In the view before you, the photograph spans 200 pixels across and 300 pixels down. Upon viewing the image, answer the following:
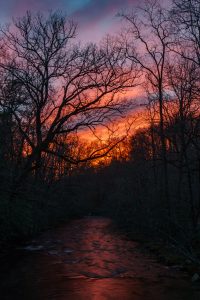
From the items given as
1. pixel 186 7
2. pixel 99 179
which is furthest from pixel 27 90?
pixel 99 179

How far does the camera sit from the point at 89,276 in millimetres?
16375

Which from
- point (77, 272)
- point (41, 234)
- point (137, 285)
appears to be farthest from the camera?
point (41, 234)

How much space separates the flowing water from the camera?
13.2 meters

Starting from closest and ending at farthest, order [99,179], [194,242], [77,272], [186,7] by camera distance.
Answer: [186,7] → [77,272] → [194,242] → [99,179]

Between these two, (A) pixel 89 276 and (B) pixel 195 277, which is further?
(A) pixel 89 276

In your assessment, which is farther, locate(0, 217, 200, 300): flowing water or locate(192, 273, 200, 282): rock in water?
locate(192, 273, 200, 282): rock in water

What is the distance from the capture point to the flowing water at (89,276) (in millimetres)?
13234

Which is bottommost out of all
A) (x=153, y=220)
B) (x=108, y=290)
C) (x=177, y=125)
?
(x=108, y=290)

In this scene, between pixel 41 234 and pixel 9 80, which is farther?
pixel 41 234

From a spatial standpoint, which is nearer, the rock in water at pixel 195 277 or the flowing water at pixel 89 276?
the flowing water at pixel 89 276

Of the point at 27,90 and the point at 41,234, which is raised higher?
the point at 27,90

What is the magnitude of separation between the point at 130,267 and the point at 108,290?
15.0 feet

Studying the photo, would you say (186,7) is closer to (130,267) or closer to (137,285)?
(137,285)

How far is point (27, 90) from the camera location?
27094mm
